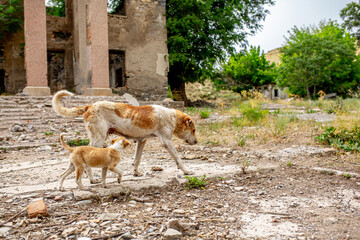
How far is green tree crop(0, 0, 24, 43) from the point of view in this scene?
A: 14.1 m

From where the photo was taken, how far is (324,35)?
27219mm

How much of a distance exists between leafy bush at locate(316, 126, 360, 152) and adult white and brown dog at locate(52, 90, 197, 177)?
349cm

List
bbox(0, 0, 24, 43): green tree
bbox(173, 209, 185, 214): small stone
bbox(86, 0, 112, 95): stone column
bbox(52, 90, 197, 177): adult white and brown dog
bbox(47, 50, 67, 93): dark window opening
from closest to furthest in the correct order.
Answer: bbox(173, 209, 185, 214): small stone, bbox(52, 90, 197, 177): adult white and brown dog, bbox(86, 0, 112, 95): stone column, bbox(0, 0, 24, 43): green tree, bbox(47, 50, 67, 93): dark window opening

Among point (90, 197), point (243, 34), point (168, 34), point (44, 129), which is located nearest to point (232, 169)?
point (90, 197)

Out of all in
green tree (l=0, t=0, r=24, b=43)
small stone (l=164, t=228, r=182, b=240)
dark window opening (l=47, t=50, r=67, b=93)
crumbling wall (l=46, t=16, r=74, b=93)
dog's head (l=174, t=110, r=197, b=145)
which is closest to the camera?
small stone (l=164, t=228, r=182, b=240)

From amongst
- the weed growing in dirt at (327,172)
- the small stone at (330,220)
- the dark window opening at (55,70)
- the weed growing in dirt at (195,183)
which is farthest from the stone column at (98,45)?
the small stone at (330,220)

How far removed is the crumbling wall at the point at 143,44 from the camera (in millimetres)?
14172

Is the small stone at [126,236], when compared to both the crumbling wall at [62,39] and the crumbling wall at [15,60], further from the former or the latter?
the crumbling wall at [15,60]

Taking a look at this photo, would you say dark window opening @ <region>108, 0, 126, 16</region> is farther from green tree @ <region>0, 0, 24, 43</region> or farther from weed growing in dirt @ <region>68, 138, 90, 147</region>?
weed growing in dirt @ <region>68, 138, 90, 147</region>

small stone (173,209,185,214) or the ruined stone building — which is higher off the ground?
the ruined stone building

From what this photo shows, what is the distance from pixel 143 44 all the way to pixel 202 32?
10.8ft

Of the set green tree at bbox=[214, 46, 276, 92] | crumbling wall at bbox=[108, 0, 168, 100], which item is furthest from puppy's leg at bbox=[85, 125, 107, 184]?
green tree at bbox=[214, 46, 276, 92]

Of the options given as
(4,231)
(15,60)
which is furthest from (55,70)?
(4,231)

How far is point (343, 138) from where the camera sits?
19.7ft
